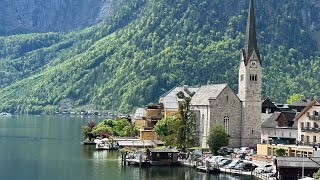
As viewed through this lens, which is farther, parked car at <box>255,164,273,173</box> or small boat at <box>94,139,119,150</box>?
small boat at <box>94,139,119,150</box>

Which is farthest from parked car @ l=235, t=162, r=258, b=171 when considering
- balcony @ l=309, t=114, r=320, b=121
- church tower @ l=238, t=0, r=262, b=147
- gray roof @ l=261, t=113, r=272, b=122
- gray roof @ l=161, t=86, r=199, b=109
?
gray roof @ l=161, t=86, r=199, b=109

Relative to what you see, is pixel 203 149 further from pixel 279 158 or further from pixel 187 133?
pixel 279 158

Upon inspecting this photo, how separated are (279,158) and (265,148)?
74.2 feet

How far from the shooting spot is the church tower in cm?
13075

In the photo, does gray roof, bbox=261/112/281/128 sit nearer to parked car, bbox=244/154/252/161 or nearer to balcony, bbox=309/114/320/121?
balcony, bbox=309/114/320/121

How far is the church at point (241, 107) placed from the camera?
128875 mm

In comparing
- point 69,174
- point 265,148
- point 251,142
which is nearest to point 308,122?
point 265,148

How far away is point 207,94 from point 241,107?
6.32 metres

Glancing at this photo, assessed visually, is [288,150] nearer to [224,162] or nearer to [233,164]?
[224,162]

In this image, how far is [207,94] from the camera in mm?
132875

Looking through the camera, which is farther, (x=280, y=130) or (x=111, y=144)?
(x=111, y=144)

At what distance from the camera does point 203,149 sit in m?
125

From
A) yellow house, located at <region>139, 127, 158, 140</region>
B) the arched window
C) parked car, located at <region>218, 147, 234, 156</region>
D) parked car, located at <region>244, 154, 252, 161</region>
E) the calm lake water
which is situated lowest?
the calm lake water

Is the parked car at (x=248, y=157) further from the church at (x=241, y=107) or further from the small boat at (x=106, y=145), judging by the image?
the small boat at (x=106, y=145)
